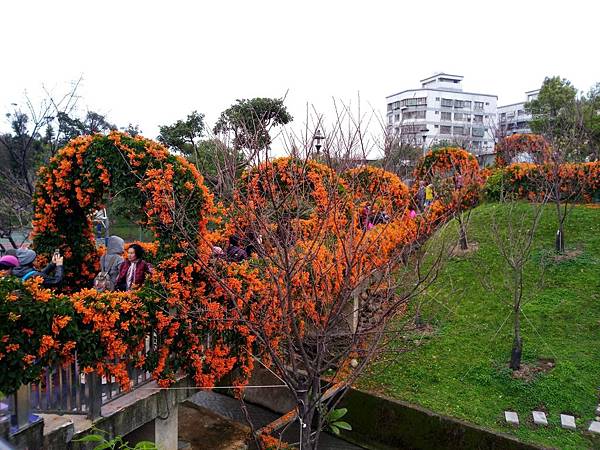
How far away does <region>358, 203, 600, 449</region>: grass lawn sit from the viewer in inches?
280

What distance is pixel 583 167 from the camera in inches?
522

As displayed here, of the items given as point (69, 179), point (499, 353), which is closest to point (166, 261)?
point (69, 179)

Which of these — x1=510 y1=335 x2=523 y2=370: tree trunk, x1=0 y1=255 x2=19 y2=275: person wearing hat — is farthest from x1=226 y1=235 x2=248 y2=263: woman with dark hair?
x1=510 y1=335 x2=523 y2=370: tree trunk

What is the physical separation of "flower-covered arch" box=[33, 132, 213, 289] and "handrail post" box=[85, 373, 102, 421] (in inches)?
60.3

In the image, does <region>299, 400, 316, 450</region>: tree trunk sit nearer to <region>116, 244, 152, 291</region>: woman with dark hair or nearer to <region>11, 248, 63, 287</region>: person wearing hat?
<region>116, 244, 152, 291</region>: woman with dark hair

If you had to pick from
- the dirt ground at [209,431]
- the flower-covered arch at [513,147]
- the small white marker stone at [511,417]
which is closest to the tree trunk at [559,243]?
the small white marker stone at [511,417]

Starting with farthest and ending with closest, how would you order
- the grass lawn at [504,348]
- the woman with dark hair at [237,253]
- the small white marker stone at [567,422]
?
the grass lawn at [504,348] → the woman with dark hair at [237,253] → the small white marker stone at [567,422]

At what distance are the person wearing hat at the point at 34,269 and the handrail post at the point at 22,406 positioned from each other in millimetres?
2203

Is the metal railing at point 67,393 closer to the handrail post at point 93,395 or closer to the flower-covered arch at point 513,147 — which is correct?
the handrail post at point 93,395

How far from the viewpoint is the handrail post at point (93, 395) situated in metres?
4.46

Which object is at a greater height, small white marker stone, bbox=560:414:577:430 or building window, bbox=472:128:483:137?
building window, bbox=472:128:483:137

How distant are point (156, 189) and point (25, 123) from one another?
32.5 feet

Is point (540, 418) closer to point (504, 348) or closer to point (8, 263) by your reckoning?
point (504, 348)

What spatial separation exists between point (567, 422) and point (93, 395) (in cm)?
658
